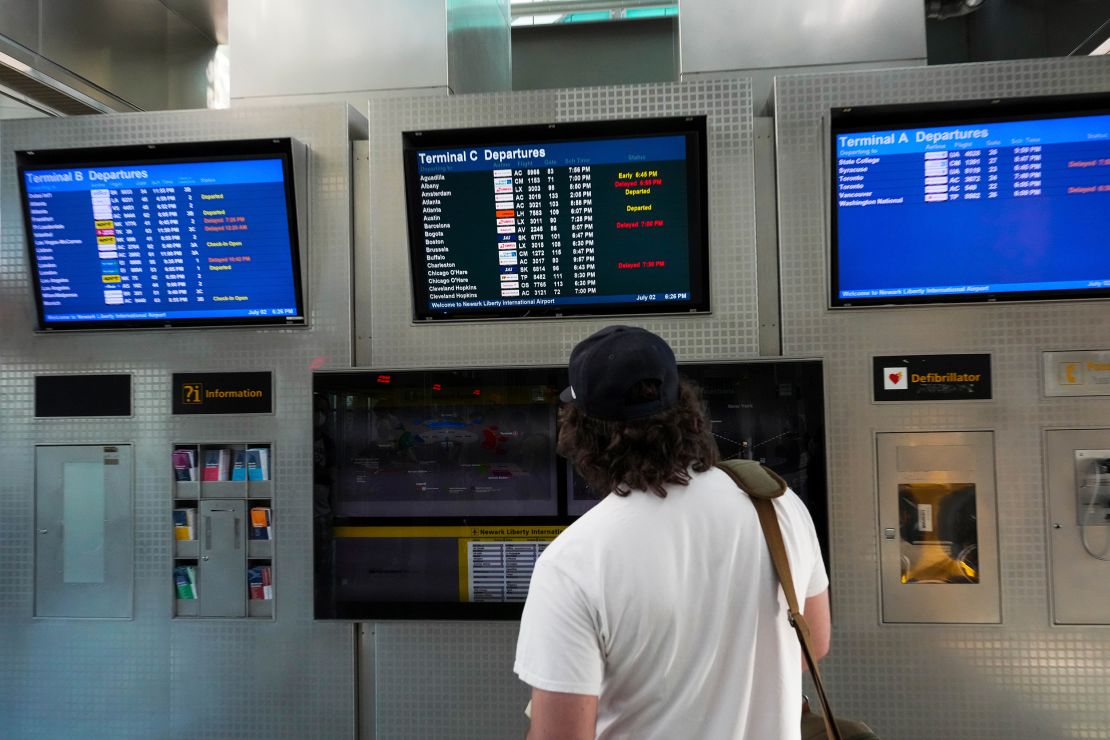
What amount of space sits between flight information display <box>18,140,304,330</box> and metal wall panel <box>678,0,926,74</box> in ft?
7.18

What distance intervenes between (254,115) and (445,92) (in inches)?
38.4

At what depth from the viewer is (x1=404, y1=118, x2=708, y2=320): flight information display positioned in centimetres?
338

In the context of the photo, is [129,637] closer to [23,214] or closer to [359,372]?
[359,372]

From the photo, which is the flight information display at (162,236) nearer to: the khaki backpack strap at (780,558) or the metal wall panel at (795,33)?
the metal wall panel at (795,33)

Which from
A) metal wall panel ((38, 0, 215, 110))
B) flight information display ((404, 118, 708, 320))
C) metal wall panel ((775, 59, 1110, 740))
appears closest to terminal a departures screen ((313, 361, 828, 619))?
flight information display ((404, 118, 708, 320))

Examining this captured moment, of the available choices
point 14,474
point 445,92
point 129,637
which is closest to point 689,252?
point 445,92

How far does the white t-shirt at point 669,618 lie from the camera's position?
1301 millimetres

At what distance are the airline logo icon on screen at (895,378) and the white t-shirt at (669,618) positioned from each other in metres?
2.18

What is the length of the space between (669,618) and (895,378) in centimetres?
248

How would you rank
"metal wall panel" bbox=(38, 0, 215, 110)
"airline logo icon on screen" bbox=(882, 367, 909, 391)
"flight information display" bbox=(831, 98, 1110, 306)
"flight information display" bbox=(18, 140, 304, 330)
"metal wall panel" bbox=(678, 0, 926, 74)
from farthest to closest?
"metal wall panel" bbox=(38, 0, 215, 110)
"metal wall panel" bbox=(678, 0, 926, 74)
"flight information display" bbox=(18, 140, 304, 330)
"airline logo icon on screen" bbox=(882, 367, 909, 391)
"flight information display" bbox=(831, 98, 1110, 306)

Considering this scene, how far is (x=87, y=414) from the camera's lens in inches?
148

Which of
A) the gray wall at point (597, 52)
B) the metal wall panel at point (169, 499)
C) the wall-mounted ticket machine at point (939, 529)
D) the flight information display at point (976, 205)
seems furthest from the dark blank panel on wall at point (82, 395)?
the gray wall at point (597, 52)

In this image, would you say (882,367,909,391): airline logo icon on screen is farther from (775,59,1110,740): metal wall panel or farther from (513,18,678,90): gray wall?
(513,18,678,90): gray wall

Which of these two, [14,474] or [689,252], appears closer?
[689,252]
